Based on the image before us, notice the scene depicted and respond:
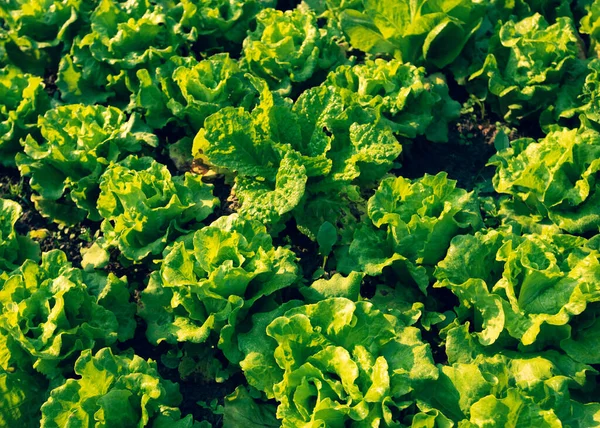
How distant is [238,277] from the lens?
14.2 feet

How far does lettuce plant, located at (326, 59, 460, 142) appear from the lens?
18.1ft

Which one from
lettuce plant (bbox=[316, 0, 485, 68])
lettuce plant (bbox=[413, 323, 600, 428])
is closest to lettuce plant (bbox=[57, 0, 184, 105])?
lettuce plant (bbox=[316, 0, 485, 68])

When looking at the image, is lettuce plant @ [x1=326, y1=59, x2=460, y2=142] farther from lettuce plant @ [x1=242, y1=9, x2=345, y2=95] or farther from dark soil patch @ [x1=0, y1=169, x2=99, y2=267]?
dark soil patch @ [x1=0, y1=169, x2=99, y2=267]

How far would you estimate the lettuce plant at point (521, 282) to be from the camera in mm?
4172

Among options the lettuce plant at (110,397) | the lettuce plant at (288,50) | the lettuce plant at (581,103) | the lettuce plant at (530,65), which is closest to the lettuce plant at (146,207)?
the lettuce plant at (110,397)

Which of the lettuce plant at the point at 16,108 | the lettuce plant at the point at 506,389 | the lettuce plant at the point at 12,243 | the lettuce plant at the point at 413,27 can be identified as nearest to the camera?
the lettuce plant at the point at 506,389

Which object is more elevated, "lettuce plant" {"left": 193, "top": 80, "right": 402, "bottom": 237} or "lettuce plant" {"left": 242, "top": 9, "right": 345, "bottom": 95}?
"lettuce plant" {"left": 242, "top": 9, "right": 345, "bottom": 95}

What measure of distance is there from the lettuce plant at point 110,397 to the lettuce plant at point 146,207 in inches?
35.5

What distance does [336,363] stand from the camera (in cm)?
397

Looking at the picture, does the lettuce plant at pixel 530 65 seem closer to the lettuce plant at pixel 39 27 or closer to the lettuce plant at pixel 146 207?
the lettuce plant at pixel 146 207

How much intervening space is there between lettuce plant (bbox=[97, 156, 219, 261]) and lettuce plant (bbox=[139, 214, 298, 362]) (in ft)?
1.05

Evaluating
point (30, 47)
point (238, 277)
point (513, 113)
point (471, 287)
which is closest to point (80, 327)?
point (238, 277)

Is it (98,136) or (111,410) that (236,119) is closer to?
(98,136)

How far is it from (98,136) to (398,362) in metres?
3.04
